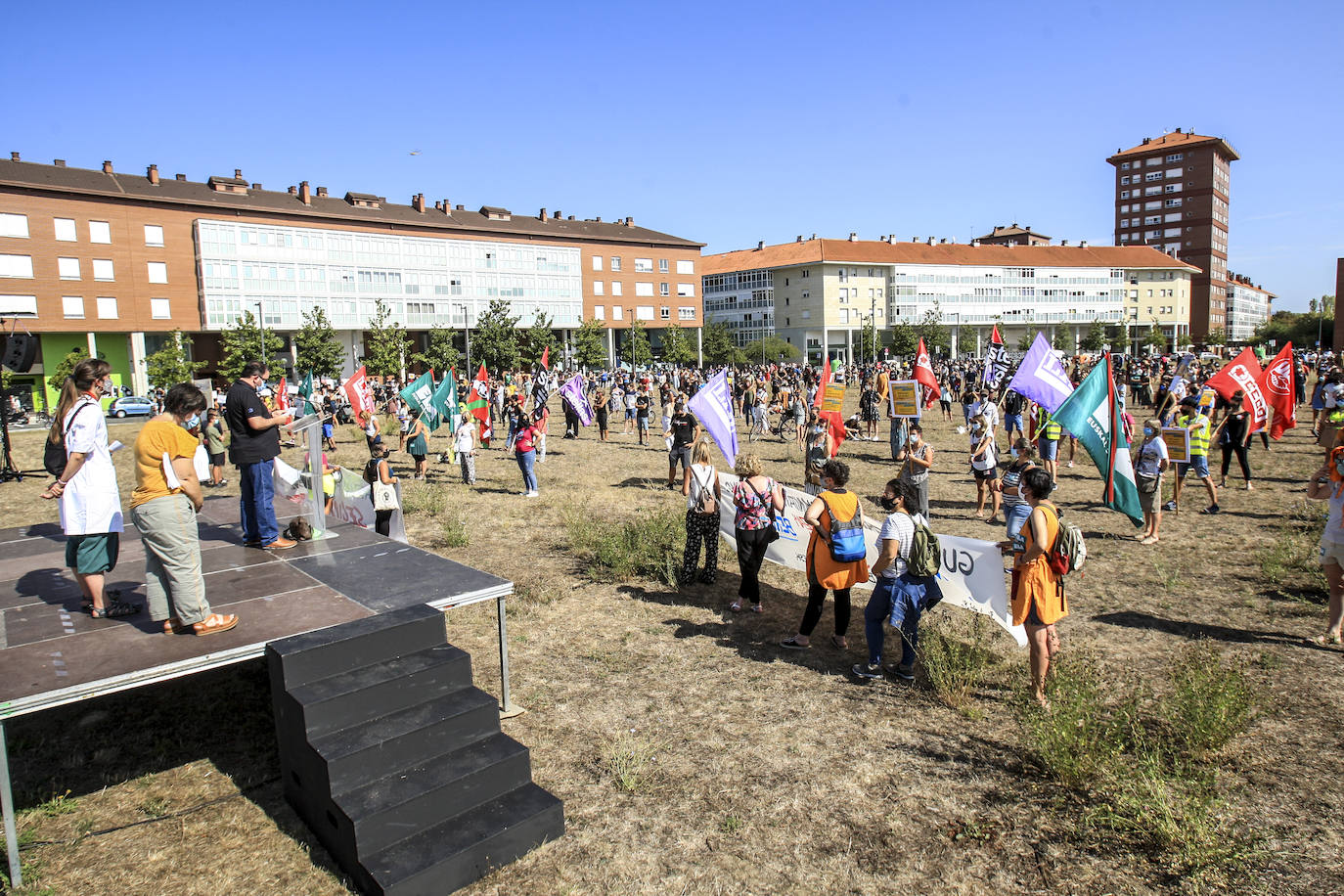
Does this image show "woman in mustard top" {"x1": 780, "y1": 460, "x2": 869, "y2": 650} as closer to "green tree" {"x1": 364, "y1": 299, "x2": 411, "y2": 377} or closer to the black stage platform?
the black stage platform

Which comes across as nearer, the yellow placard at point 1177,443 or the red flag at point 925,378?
the yellow placard at point 1177,443

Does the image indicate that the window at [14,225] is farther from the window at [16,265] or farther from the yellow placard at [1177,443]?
the yellow placard at [1177,443]

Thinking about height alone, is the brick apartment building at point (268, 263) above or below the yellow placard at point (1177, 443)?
above

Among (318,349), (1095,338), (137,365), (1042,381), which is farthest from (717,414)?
(1095,338)

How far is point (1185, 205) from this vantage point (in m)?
121

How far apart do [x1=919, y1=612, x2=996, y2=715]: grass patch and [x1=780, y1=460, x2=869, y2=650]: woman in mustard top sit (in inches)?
28.7

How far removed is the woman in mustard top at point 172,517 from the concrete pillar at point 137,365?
57.4 m

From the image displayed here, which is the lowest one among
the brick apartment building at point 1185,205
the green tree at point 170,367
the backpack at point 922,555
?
the backpack at point 922,555

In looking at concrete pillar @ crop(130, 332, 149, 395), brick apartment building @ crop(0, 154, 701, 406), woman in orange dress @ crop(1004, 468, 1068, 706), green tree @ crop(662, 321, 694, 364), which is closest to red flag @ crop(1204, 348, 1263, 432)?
woman in orange dress @ crop(1004, 468, 1068, 706)

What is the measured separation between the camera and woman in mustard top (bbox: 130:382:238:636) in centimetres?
513

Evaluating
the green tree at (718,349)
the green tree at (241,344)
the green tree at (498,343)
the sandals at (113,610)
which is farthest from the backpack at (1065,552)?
the green tree at (718,349)

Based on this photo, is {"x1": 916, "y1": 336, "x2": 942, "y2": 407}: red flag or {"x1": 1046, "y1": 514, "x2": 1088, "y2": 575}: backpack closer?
{"x1": 1046, "y1": 514, "x2": 1088, "y2": 575}: backpack

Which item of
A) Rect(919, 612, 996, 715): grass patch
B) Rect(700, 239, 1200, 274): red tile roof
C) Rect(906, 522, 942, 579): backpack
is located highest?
Rect(700, 239, 1200, 274): red tile roof

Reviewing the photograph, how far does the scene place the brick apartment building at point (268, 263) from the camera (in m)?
50.8
